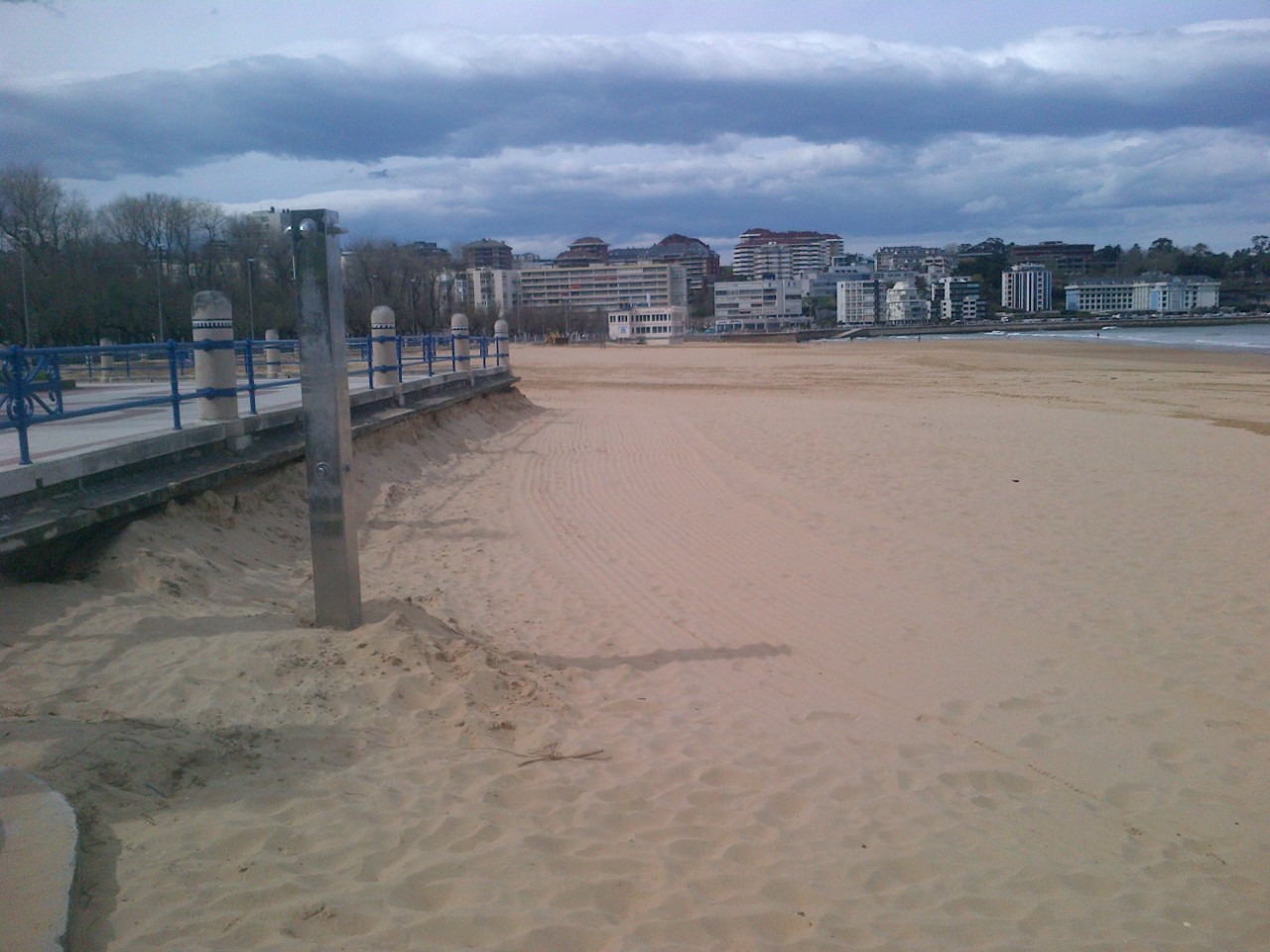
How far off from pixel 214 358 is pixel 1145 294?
564 feet

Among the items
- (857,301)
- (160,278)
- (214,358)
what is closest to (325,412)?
(214,358)

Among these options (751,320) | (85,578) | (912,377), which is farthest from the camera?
(751,320)

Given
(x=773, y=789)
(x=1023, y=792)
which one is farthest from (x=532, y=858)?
(x=1023, y=792)

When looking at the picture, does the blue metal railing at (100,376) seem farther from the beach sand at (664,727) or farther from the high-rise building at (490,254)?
the high-rise building at (490,254)

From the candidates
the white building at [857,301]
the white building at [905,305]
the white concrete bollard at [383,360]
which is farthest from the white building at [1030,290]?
the white concrete bollard at [383,360]

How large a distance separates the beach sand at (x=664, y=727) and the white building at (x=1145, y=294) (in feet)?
512

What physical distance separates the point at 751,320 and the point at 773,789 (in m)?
148

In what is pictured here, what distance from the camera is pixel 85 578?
6184mm

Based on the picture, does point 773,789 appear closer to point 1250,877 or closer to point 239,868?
point 1250,877

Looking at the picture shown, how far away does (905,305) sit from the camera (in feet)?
582

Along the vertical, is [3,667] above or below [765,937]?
above

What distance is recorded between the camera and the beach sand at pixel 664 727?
339cm

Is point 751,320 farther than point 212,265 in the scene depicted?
Yes

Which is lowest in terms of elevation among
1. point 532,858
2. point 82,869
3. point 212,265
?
point 532,858
